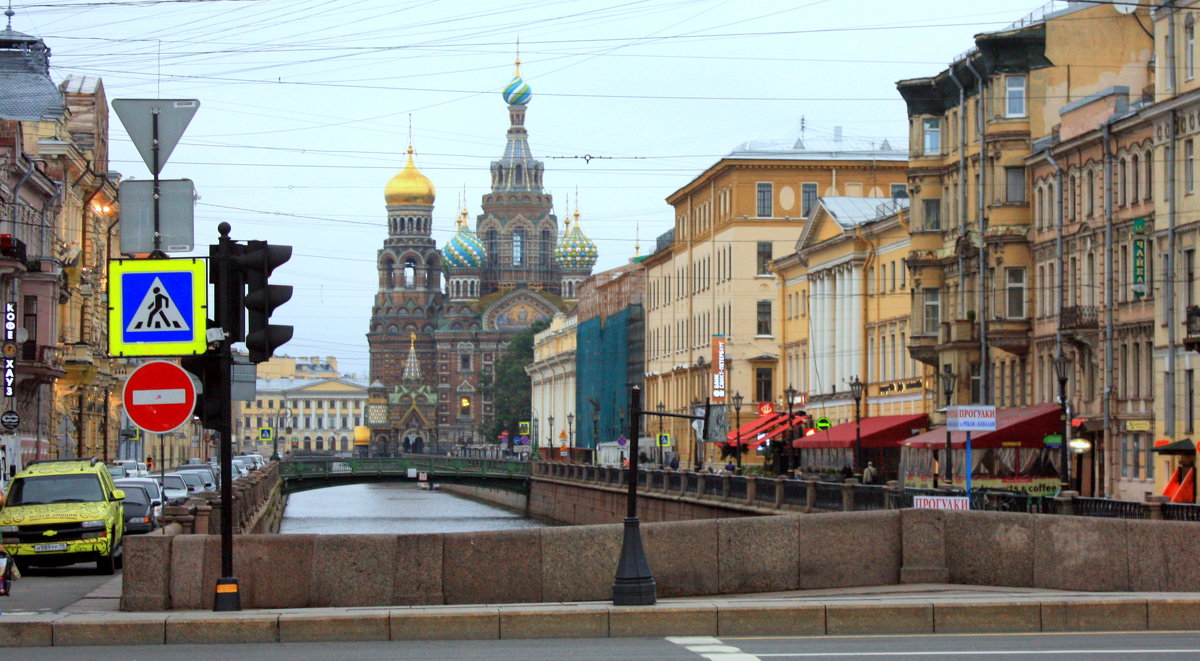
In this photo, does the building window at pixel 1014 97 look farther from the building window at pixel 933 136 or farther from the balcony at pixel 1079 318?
the balcony at pixel 1079 318

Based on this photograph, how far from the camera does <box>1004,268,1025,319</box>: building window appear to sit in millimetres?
57219

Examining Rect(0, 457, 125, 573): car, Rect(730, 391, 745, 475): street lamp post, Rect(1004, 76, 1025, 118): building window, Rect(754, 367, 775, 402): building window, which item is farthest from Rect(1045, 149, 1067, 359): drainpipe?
Rect(754, 367, 775, 402): building window

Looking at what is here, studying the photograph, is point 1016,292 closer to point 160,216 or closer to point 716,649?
point 160,216

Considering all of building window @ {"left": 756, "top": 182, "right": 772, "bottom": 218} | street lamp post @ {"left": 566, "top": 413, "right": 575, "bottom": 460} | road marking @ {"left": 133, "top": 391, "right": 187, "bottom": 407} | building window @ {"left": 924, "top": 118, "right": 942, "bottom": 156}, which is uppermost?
building window @ {"left": 756, "top": 182, "right": 772, "bottom": 218}

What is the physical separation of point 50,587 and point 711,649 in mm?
12813

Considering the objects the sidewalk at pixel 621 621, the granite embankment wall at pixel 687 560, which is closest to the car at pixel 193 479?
the granite embankment wall at pixel 687 560

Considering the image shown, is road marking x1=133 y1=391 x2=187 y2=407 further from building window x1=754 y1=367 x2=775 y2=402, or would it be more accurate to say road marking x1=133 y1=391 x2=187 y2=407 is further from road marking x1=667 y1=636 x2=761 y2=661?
building window x1=754 y1=367 x2=775 y2=402

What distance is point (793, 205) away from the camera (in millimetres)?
96000

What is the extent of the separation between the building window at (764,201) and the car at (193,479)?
44.4 meters

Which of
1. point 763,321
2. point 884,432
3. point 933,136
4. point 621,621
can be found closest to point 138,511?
point 621,621

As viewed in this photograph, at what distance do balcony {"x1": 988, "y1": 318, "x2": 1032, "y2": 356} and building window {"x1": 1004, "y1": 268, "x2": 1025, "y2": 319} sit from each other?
31cm

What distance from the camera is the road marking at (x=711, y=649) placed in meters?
16.3

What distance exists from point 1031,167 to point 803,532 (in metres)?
36.2

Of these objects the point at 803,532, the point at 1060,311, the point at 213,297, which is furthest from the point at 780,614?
the point at 1060,311
